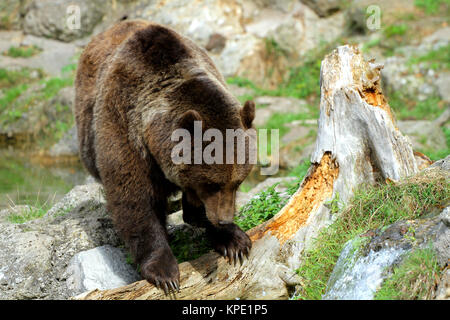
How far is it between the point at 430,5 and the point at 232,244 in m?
14.0

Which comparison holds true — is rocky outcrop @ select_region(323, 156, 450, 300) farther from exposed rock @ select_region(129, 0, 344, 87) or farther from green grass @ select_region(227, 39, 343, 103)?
exposed rock @ select_region(129, 0, 344, 87)

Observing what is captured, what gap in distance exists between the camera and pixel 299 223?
4.75 metres

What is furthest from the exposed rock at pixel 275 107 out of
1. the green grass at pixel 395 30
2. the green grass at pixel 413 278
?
the green grass at pixel 413 278

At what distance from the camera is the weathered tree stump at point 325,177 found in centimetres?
457

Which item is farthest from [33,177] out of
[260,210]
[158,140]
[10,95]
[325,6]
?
[325,6]

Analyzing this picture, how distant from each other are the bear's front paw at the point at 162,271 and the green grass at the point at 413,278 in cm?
173

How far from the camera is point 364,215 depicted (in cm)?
460

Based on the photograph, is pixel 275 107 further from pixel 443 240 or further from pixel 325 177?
pixel 443 240

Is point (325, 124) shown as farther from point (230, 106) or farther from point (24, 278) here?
point (24, 278)

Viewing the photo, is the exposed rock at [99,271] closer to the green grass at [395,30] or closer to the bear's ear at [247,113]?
the bear's ear at [247,113]

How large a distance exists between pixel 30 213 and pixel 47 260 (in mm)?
2089

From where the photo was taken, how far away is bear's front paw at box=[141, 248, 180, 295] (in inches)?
178

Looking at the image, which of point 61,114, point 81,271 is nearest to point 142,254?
point 81,271

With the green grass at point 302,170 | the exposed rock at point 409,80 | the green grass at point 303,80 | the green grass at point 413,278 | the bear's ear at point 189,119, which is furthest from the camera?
the green grass at point 303,80
